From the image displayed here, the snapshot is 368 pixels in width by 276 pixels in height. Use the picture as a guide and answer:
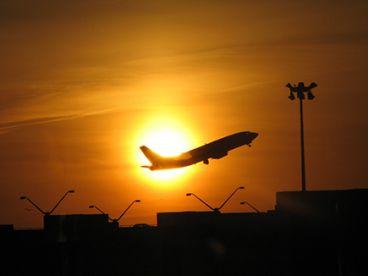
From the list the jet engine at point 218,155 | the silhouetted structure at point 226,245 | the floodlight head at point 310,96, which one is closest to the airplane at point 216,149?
the jet engine at point 218,155

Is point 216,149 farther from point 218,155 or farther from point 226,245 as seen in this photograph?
point 226,245

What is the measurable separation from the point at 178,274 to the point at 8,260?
32.7m

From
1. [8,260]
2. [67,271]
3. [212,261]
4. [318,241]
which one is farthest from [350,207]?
[8,260]

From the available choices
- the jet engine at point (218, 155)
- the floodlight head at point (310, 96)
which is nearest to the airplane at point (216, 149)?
the jet engine at point (218, 155)

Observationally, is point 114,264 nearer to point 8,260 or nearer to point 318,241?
point 8,260

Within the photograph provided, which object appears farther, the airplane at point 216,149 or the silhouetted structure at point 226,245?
the airplane at point 216,149

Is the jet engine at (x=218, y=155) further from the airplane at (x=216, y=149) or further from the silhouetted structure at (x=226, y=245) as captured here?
the silhouetted structure at (x=226, y=245)

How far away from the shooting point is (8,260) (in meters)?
159

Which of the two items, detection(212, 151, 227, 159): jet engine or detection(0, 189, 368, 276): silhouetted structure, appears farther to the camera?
detection(212, 151, 227, 159): jet engine

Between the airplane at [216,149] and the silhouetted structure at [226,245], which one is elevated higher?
the airplane at [216,149]

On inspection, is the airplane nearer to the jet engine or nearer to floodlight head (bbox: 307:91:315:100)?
the jet engine

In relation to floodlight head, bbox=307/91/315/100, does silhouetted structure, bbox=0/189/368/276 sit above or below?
below

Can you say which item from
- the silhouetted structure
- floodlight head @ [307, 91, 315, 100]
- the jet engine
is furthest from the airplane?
floodlight head @ [307, 91, 315, 100]

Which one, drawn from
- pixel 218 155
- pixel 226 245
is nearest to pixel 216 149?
pixel 218 155
